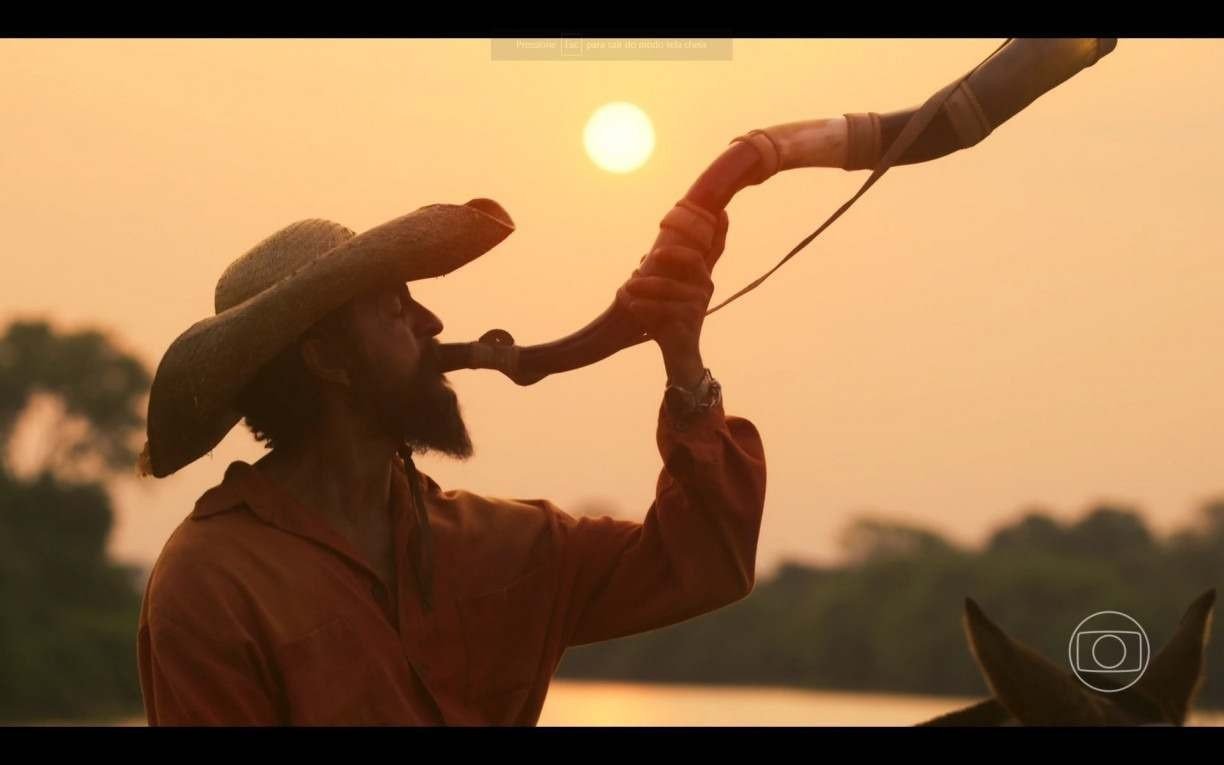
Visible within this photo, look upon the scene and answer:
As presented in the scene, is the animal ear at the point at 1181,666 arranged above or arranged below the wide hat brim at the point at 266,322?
below

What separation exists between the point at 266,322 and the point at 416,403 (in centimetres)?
32

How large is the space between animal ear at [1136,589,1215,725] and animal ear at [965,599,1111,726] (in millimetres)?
202

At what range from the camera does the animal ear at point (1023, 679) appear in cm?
212

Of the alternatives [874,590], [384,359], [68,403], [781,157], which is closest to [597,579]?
[384,359]

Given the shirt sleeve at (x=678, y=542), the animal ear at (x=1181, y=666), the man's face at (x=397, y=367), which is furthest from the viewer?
the man's face at (x=397, y=367)

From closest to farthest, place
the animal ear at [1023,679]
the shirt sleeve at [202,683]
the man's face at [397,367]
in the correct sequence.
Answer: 1. the animal ear at [1023,679]
2. the shirt sleeve at [202,683]
3. the man's face at [397,367]

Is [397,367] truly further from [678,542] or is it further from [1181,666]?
[1181,666]

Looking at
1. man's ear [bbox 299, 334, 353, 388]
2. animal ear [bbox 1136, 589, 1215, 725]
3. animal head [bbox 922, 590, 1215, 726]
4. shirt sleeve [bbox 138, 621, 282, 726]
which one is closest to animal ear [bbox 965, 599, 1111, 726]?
animal head [bbox 922, 590, 1215, 726]

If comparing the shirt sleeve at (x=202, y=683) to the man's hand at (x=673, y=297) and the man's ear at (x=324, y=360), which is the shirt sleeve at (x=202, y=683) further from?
the man's hand at (x=673, y=297)

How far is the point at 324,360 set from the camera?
334 centimetres

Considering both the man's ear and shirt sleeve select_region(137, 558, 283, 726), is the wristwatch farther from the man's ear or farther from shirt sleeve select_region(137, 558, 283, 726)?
shirt sleeve select_region(137, 558, 283, 726)

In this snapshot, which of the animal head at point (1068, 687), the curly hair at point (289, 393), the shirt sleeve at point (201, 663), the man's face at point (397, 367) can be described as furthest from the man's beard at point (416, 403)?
the animal head at point (1068, 687)

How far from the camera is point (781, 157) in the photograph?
3080mm

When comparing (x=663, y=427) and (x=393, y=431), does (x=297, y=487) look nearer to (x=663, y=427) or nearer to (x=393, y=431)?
(x=393, y=431)
